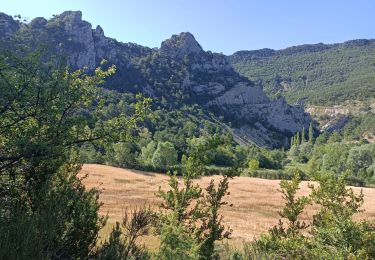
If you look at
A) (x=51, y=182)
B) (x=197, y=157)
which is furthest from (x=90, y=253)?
(x=197, y=157)

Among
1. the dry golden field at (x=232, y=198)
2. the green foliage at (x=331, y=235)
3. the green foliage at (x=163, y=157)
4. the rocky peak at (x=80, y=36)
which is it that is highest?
the rocky peak at (x=80, y=36)

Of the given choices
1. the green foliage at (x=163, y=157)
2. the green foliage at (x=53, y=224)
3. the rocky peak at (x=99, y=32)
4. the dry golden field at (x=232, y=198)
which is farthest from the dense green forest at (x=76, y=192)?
the rocky peak at (x=99, y=32)

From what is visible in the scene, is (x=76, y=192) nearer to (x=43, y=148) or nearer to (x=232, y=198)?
(x=43, y=148)

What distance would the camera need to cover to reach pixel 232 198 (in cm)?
6078

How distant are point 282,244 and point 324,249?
205 cm

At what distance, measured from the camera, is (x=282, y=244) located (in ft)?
39.3

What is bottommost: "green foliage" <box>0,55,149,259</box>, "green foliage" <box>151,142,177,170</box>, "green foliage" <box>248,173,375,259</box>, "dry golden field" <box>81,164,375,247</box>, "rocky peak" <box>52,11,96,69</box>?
"dry golden field" <box>81,164,375,247</box>

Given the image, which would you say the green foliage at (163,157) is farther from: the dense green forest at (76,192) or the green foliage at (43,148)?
the green foliage at (43,148)

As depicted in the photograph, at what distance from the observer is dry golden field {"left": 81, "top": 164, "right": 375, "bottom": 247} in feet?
125

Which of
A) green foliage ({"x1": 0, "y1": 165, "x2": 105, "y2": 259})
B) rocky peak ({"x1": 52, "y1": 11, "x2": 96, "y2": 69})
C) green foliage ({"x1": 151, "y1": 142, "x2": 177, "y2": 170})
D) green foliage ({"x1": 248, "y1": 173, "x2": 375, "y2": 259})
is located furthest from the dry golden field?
rocky peak ({"x1": 52, "y1": 11, "x2": 96, "y2": 69})

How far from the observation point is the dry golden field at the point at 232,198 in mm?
38000

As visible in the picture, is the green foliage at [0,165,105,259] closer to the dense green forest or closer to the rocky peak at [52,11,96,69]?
the dense green forest

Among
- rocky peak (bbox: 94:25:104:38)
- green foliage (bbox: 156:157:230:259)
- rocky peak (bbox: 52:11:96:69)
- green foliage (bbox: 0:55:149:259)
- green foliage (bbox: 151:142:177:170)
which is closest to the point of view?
green foliage (bbox: 0:55:149:259)

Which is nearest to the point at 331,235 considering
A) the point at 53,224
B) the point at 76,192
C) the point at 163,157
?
the point at 53,224
